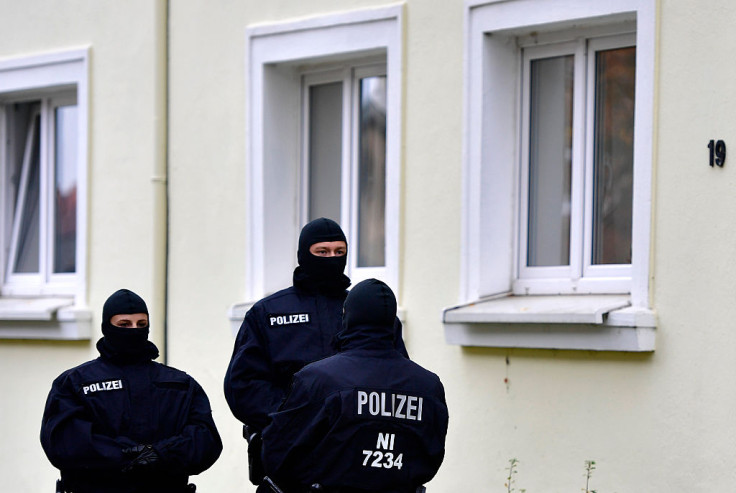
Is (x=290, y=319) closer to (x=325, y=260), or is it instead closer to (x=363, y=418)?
(x=325, y=260)

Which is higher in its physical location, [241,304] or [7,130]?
[7,130]

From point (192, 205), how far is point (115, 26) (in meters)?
1.53

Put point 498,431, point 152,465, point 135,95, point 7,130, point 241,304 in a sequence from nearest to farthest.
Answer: point 152,465, point 498,431, point 241,304, point 135,95, point 7,130

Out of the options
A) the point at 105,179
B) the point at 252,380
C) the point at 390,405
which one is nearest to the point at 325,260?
the point at 252,380

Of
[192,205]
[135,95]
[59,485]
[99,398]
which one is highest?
[135,95]

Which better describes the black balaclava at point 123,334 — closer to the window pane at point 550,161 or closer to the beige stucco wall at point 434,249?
the beige stucco wall at point 434,249

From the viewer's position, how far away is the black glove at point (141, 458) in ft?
22.5

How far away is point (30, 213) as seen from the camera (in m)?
11.5

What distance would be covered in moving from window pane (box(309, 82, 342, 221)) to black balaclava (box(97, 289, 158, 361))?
2.53 meters

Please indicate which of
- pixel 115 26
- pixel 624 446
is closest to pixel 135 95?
pixel 115 26

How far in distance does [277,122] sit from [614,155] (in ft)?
8.29

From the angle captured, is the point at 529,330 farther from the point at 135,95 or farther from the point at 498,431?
the point at 135,95

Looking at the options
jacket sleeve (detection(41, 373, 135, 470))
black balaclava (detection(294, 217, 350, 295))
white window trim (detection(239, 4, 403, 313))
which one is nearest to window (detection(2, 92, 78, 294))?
white window trim (detection(239, 4, 403, 313))

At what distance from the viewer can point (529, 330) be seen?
7809mm
